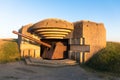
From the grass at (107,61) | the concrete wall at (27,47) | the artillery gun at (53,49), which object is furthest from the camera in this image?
the concrete wall at (27,47)

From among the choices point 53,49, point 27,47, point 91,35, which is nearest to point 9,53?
point 27,47

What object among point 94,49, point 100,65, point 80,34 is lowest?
point 100,65

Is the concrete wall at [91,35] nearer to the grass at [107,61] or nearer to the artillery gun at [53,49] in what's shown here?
the grass at [107,61]

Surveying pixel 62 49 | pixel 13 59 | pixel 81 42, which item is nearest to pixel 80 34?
pixel 81 42

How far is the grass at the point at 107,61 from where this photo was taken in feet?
32.7

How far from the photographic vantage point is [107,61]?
34.1ft

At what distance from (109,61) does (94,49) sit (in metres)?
1.94

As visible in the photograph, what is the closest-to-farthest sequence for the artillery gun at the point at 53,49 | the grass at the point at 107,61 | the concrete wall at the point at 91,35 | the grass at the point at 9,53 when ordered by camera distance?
the grass at the point at 107,61 < the concrete wall at the point at 91,35 < the grass at the point at 9,53 < the artillery gun at the point at 53,49

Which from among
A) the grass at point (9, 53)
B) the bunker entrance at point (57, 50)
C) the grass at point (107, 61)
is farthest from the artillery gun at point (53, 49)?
the grass at point (107, 61)

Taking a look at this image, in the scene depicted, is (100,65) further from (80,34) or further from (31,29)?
(31,29)

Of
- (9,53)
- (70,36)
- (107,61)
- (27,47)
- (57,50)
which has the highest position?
(70,36)

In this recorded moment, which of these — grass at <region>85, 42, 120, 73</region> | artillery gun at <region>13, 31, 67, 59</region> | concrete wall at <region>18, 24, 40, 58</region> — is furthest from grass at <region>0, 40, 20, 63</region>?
grass at <region>85, 42, 120, 73</region>

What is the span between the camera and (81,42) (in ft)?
40.2

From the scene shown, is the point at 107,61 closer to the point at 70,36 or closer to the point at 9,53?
the point at 70,36
